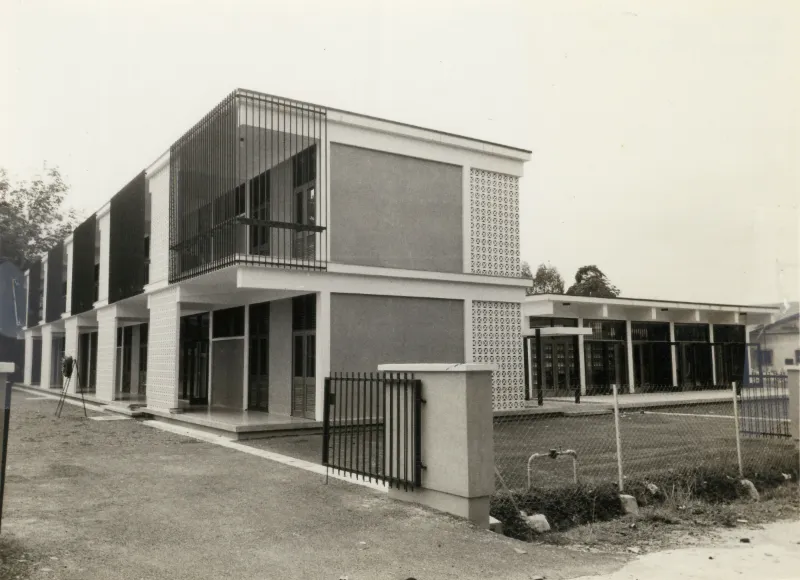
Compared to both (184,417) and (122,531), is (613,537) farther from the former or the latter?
(184,417)

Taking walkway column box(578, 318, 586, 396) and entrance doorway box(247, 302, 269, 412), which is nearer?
entrance doorway box(247, 302, 269, 412)

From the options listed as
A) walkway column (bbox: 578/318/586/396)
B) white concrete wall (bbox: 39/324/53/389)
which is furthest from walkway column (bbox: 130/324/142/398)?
walkway column (bbox: 578/318/586/396)

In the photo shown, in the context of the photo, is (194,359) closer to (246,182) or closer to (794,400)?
(246,182)

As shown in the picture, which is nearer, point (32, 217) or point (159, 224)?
point (159, 224)

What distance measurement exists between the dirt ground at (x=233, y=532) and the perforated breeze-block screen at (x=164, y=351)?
701 cm

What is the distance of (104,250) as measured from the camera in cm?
2272

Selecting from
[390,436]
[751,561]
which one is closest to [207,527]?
[390,436]

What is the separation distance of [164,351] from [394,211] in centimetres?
678

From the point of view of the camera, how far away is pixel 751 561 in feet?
18.4

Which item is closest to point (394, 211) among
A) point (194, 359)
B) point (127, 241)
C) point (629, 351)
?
point (127, 241)

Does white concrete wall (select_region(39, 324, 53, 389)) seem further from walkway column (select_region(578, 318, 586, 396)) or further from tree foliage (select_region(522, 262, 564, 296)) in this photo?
tree foliage (select_region(522, 262, 564, 296))

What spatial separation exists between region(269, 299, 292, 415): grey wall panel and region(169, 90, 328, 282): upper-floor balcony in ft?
4.91

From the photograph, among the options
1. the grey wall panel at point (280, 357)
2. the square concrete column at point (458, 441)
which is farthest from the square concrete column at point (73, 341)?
the square concrete column at point (458, 441)

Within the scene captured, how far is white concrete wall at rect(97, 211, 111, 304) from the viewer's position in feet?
72.9
